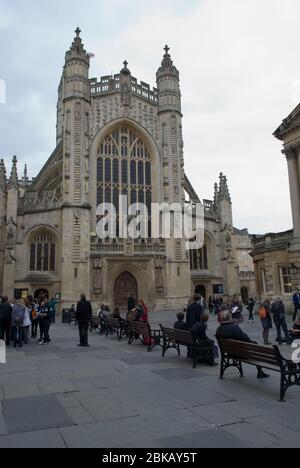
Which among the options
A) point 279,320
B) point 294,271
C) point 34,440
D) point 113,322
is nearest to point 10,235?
point 113,322

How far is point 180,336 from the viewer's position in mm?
9039

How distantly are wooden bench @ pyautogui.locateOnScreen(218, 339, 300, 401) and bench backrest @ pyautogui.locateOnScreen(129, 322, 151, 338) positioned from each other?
152 inches

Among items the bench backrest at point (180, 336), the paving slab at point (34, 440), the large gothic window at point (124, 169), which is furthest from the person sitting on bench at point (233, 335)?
the large gothic window at point (124, 169)

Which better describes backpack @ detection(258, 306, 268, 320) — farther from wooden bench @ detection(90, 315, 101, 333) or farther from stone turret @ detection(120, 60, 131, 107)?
stone turret @ detection(120, 60, 131, 107)

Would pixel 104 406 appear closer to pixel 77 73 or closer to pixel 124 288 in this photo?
pixel 124 288

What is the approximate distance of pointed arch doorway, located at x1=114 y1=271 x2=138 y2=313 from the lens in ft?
102

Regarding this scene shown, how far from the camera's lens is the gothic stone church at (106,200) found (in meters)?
29.0

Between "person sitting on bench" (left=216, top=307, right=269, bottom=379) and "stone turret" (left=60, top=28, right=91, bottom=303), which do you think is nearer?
"person sitting on bench" (left=216, top=307, right=269, bottom=379)

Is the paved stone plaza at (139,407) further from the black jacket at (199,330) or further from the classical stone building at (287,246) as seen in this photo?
the classical stone building at (287,246)

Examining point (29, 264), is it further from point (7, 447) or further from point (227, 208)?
point (7, 447)

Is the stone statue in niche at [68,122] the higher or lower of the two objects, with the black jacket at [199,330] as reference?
higher

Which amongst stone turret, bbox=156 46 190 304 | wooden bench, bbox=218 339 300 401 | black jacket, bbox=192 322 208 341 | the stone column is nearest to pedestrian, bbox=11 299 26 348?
black jacket, bbox=192 322 208 341
